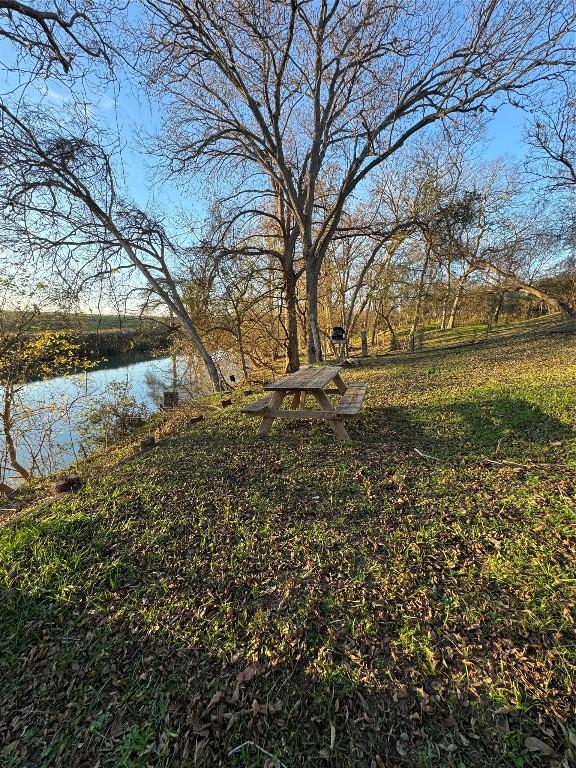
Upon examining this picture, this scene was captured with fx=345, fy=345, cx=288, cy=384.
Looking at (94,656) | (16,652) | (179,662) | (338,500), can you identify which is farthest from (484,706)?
(16,652)

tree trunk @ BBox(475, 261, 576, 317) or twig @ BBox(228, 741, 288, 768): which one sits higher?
tree trunk @ BBox(475, 261, 576, 317)

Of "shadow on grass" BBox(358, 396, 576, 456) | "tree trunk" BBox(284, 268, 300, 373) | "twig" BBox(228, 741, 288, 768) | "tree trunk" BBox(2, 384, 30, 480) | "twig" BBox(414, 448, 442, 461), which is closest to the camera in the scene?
"twig" BBox(228, 741, 288, 768)

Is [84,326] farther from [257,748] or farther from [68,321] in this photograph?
[257,748]

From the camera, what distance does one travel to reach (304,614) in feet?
6.11

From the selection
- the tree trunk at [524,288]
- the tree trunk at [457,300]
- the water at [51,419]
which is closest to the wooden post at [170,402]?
the water at [51,419]

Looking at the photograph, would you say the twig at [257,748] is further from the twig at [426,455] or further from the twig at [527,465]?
the twig at [527,465]

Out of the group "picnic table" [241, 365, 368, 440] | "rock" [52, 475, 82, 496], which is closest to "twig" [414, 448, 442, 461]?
"picnic table" [241, 365, 368, 440]

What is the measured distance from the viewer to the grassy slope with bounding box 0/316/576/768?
54.6 inches

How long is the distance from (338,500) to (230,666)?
1442mm

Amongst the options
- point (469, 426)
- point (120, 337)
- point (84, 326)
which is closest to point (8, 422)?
point (84, 326)

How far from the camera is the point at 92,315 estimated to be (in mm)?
7434

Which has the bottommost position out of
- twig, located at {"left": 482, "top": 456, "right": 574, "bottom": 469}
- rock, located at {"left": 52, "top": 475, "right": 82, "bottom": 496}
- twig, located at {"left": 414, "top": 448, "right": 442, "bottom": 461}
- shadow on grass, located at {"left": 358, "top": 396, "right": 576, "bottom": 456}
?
rock, located at {"left": 52, "top": 475, "right": 82, "bottom": 496}

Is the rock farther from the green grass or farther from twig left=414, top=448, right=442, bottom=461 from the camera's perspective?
the green grass

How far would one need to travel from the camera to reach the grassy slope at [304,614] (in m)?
1.39
